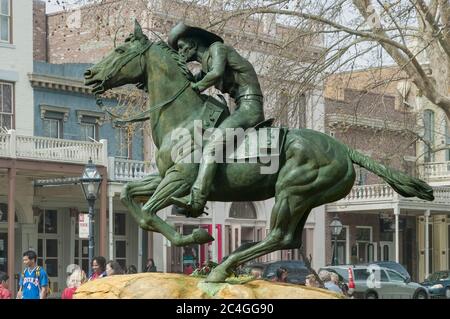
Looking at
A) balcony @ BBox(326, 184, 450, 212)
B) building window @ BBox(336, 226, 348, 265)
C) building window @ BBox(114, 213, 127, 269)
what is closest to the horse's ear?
building window @ BBox(114, 213, 127, 269)

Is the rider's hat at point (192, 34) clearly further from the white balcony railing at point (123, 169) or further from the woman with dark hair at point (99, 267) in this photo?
the white balcony railing at point (123, 169)

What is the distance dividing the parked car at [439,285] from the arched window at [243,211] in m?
8.71

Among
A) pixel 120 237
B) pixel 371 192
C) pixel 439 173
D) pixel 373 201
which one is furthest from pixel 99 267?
pixel 439 173

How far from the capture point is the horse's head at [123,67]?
1029cm

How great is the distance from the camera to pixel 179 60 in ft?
33.7

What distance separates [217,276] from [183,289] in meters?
0.34

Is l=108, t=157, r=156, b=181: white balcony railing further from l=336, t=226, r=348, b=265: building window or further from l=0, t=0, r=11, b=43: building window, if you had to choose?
l=336, t=226, r=348, b=265: building window

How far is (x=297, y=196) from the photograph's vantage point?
9.96 meters

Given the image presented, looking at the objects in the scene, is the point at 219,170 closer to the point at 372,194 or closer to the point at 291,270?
the point at 291,270

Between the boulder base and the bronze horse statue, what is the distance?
0.55ft

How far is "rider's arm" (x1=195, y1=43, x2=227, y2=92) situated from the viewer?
9938 millimetres
